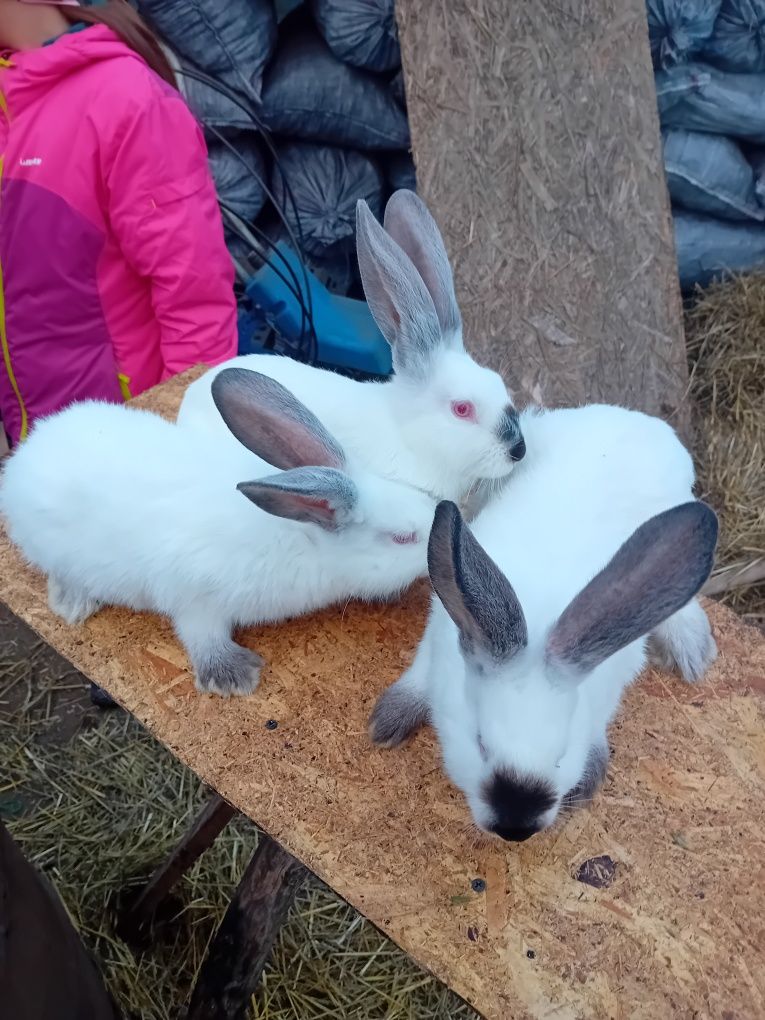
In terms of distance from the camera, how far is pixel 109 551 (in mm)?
1513

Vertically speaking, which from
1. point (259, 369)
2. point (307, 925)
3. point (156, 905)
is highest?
point (259, 369)

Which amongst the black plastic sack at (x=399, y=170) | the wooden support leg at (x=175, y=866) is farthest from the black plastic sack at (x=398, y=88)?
the wooden support leg at (x=175, y=866)

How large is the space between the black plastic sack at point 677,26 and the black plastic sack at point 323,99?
0.91m

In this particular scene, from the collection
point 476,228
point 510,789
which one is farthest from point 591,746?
point 476,228

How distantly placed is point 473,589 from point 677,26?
2667 mm

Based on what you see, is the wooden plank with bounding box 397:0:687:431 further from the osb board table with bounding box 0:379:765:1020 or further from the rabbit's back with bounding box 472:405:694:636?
the osb board table with bounding box 0:379:765:1020

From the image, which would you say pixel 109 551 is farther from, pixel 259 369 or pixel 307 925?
pixel 307 925

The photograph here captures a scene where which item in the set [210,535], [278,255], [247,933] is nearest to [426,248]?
[210,535]

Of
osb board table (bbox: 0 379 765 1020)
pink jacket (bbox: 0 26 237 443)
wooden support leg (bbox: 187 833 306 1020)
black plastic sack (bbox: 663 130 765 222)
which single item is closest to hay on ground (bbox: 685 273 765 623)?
black plastic sack (bbox: 663 130 765 222)

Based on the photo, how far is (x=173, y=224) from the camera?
89.2 inches

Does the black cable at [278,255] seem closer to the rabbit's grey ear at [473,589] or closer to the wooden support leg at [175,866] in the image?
the wooden support leg at [175,866]

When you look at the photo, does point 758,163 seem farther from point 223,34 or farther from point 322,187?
point 223,34

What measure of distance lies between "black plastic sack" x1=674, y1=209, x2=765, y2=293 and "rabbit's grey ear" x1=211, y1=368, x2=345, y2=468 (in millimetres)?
2322

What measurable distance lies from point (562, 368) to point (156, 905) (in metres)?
1.75
